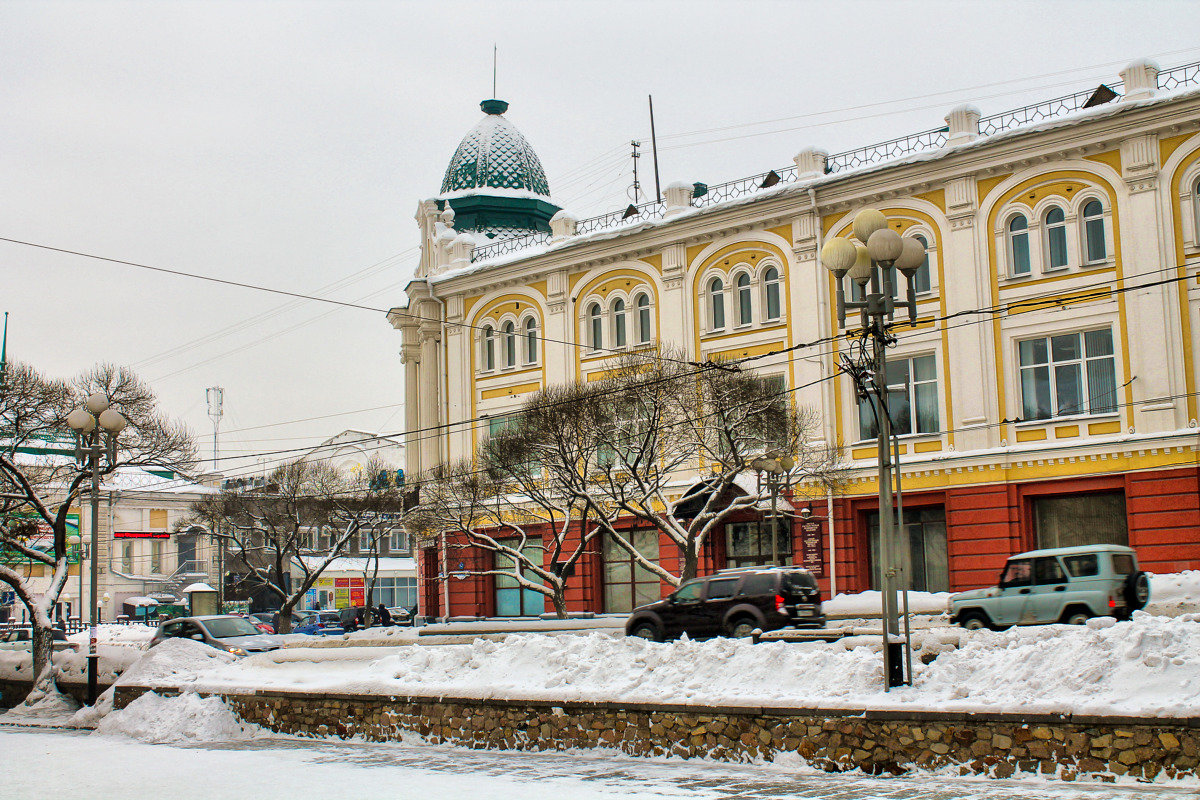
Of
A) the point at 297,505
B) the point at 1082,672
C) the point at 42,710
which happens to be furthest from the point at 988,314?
the point at 297,505

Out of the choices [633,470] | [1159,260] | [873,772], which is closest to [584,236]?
[633,470]

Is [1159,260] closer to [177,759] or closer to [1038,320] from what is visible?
[1038,320]

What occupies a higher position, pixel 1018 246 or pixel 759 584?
pixel 1018 246

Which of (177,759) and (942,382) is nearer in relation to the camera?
(177,759)

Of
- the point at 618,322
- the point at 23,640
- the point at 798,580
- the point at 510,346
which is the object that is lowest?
the point at 23,640

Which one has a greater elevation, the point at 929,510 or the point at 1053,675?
the point at 929,510

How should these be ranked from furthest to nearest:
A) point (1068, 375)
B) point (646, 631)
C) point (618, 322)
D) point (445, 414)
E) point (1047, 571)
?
point (445, 414) → point (618, 322) → point (1068, 375) → point (646, 631) → point (1047, 571)

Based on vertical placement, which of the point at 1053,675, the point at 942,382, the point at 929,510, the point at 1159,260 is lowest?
the point at 1053,675

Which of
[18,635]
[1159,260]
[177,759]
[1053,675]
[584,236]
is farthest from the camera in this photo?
[18,635]

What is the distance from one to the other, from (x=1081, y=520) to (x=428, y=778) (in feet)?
67.6

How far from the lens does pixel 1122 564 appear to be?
2112cm

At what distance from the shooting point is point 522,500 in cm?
4078

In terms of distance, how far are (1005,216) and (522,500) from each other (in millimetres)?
17908

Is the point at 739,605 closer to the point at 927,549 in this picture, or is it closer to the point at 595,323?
the point at 927,549
